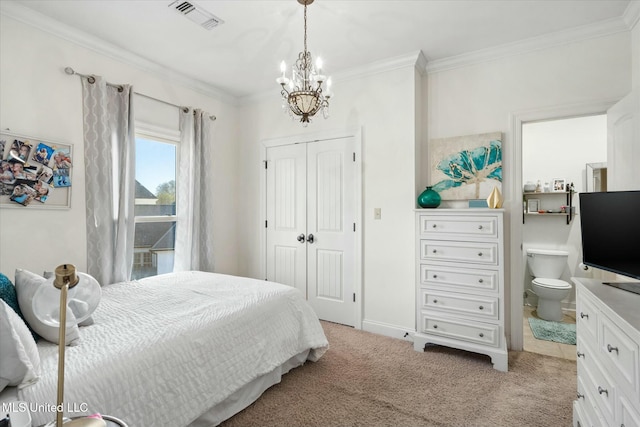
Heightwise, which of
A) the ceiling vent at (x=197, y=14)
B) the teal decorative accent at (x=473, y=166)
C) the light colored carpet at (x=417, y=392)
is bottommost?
the light colored carpet at (x=417, y=392)

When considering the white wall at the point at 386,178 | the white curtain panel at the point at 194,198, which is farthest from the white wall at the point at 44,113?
the white wall at the point at 386,178

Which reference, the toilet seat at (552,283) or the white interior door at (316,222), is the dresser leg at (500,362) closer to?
the white interior door at (316,222)

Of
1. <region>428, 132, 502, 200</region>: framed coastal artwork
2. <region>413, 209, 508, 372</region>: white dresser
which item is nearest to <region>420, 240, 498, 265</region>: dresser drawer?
<region>413, 209, 508, 372</region>: white dresser

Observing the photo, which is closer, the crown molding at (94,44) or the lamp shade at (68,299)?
the lamp shade at (68,299)

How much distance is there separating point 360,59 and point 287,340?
267 centimetres

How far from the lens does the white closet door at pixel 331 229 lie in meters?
3.42

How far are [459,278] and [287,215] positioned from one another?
204 cm

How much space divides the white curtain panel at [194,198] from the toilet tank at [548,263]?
3.94 meters

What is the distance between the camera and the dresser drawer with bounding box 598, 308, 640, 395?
3.46 feet

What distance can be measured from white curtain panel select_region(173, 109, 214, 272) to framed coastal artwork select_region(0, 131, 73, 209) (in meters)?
1.07

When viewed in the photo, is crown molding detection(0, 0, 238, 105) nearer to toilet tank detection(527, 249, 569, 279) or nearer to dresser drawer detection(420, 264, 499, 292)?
dresser drawer detection(420, 264, 499, 292)

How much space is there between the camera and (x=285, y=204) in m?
3.86

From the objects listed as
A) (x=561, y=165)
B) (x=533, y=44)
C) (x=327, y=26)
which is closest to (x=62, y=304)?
(x=327, y=26)

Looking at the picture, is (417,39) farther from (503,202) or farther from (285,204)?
(285,204)
